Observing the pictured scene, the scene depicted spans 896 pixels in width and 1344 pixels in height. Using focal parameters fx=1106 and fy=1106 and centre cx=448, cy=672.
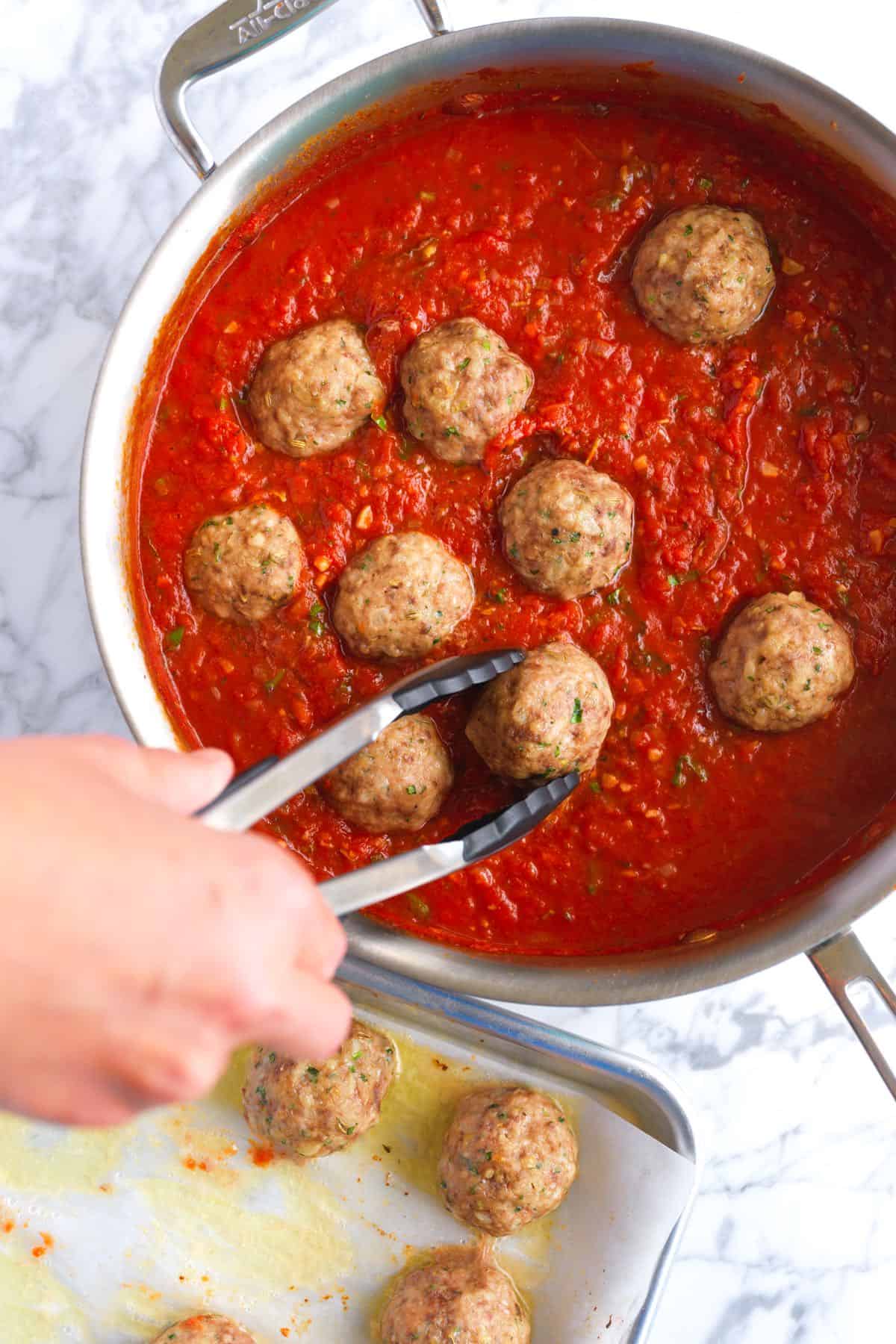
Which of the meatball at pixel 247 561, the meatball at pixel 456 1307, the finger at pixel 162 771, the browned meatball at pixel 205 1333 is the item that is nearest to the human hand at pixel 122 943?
the finger at pixel 162 771

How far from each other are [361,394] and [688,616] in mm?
1209

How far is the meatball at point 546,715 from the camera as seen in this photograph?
3.17 metres

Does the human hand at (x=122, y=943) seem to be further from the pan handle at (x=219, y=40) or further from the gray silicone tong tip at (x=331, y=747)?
the pan handle at (x=219, y=40)

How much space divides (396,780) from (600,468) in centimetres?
114

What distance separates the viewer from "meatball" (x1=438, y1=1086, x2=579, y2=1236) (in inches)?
139

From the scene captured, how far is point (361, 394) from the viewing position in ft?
11.0

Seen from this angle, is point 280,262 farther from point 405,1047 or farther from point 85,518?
point 405,1047

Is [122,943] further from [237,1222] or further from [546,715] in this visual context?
[237,1222]

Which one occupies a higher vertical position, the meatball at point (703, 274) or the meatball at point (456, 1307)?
the meatball at point (703, 274)

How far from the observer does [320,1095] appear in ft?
11.7

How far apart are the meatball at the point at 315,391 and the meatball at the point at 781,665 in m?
1.32

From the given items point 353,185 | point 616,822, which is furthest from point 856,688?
point 353,185

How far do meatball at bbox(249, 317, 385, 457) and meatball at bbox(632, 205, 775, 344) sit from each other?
884mm

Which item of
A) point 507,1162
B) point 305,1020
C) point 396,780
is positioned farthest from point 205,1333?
point 305,1020
